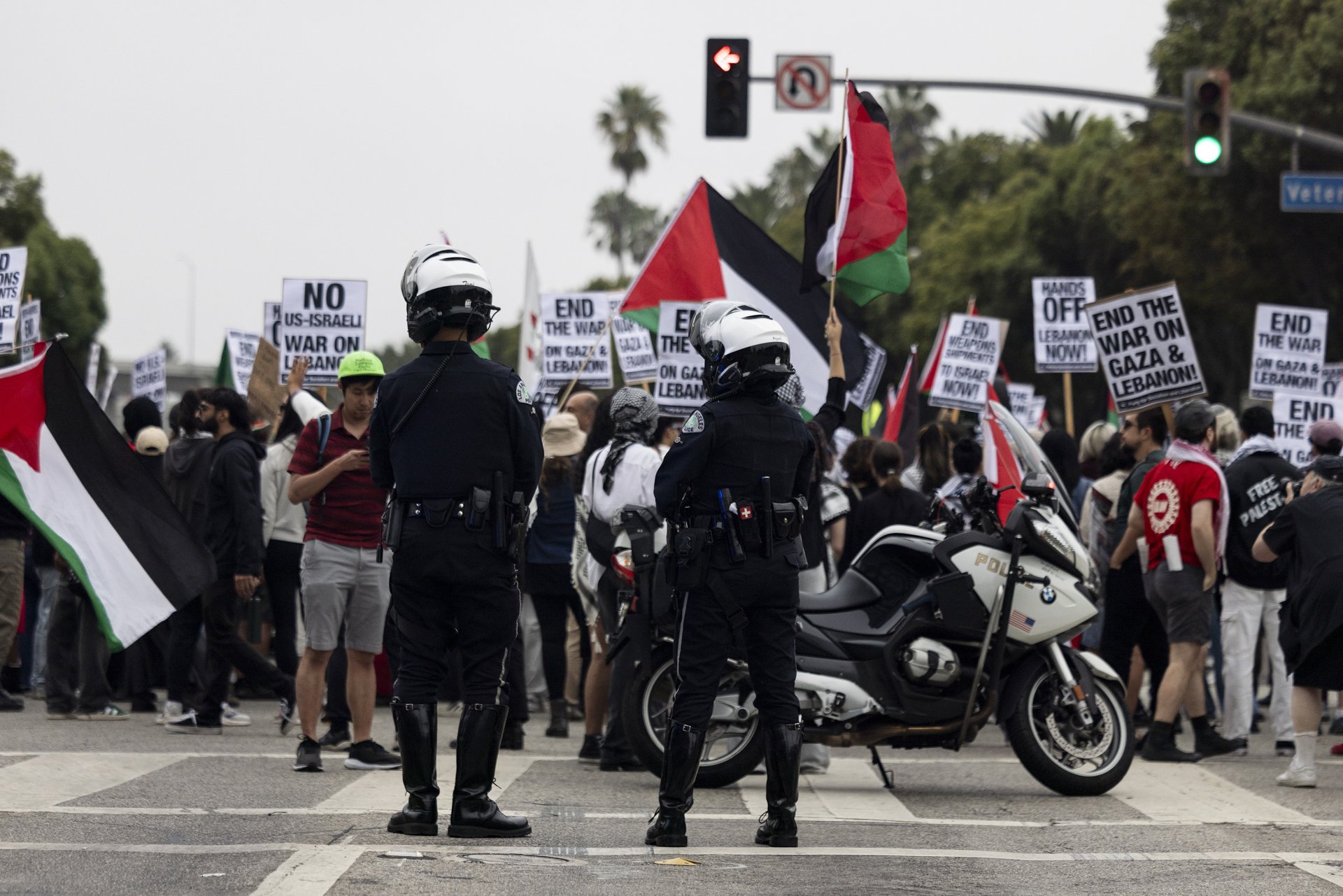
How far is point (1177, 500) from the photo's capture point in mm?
10562

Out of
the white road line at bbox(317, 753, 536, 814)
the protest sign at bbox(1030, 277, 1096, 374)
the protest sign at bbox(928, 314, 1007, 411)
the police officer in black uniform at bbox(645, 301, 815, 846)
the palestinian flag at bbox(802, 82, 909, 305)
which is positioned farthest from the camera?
the protest sign at bbox(928, 314, 1007, 411)

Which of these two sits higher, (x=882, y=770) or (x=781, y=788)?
(x=781, y=788)

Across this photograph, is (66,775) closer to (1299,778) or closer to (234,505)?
(234,505)

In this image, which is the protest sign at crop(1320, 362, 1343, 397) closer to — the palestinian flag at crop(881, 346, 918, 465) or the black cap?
the palestinian flag at crop(881, 346, 918, 465)

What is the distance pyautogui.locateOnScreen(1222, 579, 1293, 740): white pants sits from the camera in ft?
37.1

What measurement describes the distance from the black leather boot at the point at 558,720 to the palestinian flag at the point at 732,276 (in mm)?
2354

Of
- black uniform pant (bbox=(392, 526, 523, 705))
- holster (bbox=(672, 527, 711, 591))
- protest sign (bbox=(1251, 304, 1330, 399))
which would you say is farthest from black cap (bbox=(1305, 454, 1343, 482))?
protest sign (bbox=(1251, 304, 1330, 399))

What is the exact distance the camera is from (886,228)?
1134 centimetres

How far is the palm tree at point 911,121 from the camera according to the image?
92.4 metres

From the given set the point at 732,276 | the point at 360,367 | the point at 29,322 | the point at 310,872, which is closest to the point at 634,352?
the point at 732,276

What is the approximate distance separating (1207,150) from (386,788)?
34.8ft

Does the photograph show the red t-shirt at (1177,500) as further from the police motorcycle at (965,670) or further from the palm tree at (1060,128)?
the palm tree at (1060,128)

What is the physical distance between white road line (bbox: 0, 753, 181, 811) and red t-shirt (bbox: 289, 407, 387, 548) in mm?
1379

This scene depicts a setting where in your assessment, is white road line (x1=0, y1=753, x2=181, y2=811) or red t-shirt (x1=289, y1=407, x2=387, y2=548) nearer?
white road line (x1=0, y1=753, x2=181, y2=811)
